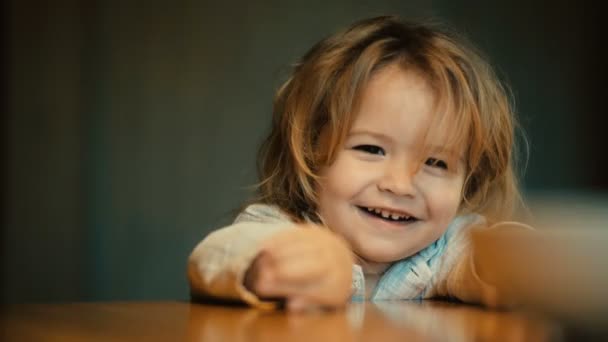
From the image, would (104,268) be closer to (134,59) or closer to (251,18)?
(134,59)

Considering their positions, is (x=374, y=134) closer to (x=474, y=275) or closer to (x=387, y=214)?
(x=387, y=214)

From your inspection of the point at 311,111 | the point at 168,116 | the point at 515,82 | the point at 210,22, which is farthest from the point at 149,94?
the point at 311,111

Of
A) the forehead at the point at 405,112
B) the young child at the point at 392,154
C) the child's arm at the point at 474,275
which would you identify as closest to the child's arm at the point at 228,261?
the child's arm at the point at 474,275

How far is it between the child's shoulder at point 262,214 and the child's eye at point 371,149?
0.42 ft

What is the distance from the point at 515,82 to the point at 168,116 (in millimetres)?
1153

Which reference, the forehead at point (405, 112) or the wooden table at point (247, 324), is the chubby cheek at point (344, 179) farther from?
the wooden table at point (247, 324)

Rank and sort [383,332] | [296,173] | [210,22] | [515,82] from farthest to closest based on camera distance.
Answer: [515,82], [210,22], [296,173], [383,332]

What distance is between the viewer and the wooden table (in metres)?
0.55

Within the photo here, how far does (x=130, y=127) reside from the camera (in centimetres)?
265

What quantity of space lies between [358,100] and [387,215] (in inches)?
6.0

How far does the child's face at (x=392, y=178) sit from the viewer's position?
46.4 inches

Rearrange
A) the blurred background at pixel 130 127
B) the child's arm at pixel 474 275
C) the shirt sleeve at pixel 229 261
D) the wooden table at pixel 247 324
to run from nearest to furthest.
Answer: the wooden table at pixel 247 324 < the child's arm at pixel 474 275 < the shirt sleeve at pixel 229 261 < the blurred background at pixel 130 127

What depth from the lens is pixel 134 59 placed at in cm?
267

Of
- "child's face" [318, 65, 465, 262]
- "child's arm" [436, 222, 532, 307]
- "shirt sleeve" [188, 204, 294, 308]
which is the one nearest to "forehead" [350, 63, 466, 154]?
"child's face" [318, 65, 465, 262]
